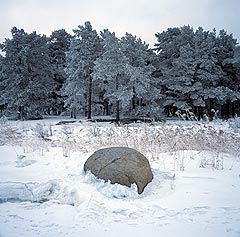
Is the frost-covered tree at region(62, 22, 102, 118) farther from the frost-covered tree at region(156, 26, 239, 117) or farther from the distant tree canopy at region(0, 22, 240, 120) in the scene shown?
the frost-covered tree at region(156, 26, 239, 117)

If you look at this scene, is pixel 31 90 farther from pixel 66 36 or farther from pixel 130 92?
pixel 66 36

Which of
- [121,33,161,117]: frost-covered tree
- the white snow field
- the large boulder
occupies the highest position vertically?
[121,33,161,117]: frost-covered tree

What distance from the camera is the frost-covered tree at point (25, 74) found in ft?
86.1

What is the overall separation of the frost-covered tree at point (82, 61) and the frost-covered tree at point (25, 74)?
Result: 390 cm

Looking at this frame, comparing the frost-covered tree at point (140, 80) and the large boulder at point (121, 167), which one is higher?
the frost-covered tree at point (140, 80)

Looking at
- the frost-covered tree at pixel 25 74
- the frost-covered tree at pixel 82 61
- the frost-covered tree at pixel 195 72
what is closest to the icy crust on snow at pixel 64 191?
the frost-covered tree at pixel 82 61

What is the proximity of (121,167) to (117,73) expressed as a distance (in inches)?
750

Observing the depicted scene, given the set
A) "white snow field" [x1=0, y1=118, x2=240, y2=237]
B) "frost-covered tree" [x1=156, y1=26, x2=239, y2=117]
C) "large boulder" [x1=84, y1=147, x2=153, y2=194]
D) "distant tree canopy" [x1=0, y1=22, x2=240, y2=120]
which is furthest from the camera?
"frost-covered tree" [x1=156, y1=26, x2=239, y2=117]

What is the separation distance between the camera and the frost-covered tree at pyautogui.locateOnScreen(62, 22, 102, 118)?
2495 centimetres

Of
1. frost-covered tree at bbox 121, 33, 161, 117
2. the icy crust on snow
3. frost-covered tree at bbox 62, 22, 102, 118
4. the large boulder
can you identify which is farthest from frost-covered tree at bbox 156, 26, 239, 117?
the icy crust on snow

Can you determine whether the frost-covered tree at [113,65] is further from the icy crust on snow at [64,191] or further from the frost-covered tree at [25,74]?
the icy crust on snow at [64,191]

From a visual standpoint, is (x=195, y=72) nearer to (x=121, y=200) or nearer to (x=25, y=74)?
(x=25, y=74)

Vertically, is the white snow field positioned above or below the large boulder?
below

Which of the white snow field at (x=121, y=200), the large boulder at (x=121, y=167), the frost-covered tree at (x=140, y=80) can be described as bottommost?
the white snow field at (x=121, y=200)
